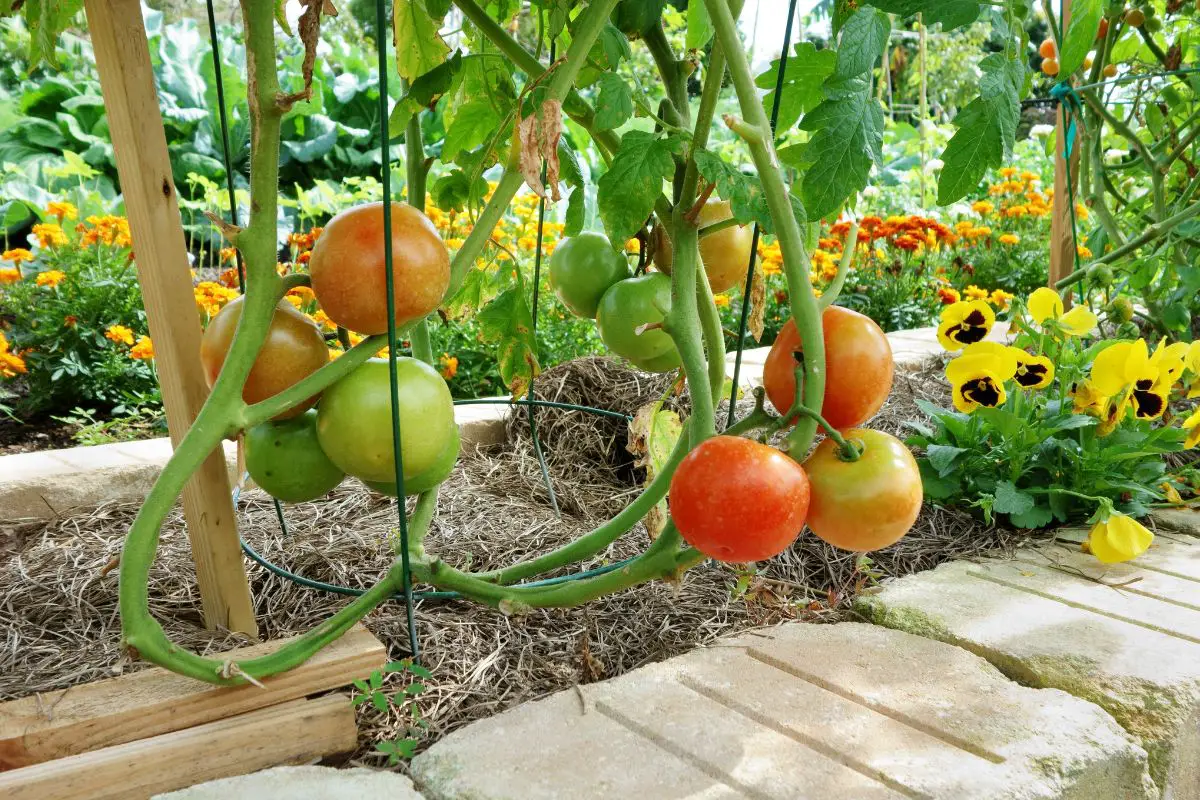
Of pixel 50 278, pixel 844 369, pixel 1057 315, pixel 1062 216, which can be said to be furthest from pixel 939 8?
pixel 50 278

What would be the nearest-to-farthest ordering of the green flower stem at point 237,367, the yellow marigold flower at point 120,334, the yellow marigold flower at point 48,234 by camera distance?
the green flower stem at point 237,367
the yellow marigold flower at point 120,334
the yellow marigold flower at point 48,234

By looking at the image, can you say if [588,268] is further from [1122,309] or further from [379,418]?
[1122,309]

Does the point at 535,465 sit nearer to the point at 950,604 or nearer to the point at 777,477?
the point at 950,604

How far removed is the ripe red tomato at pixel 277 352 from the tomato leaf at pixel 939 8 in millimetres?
595

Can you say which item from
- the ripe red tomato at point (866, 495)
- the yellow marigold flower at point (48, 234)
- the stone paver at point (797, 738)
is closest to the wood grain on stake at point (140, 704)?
the stone paver at point (797, 738)

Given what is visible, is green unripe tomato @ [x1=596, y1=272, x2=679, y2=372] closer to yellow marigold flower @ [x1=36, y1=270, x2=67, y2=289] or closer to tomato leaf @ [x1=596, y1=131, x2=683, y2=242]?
tomato leaf @ [x1=596, y1=131, x2=683, y2=242]

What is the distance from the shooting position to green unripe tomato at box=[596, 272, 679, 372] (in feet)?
3.35

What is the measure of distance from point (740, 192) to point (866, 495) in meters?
0.29

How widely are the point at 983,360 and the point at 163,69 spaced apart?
19.3 ft

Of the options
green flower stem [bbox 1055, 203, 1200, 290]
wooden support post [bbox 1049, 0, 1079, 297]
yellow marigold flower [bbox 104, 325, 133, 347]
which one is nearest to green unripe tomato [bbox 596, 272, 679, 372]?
green flower stem [bbox 1055, 203, 1200, 290]

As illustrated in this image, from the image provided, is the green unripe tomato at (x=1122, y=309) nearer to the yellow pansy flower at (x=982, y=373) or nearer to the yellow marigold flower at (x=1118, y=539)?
the yellow pansy flower at (x=982, y=373)

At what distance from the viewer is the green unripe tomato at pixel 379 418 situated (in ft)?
2.82

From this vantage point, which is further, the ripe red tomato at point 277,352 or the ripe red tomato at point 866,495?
the ripe red tomato at point 277,352

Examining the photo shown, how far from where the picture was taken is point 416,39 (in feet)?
3.78
